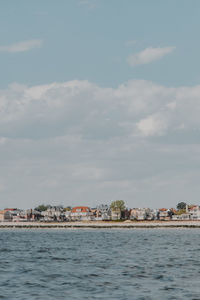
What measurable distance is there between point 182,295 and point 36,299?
8.40 metres

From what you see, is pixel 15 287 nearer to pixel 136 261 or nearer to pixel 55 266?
pixel 55 266

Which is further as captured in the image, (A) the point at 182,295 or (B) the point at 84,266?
(B) the point at 84,266

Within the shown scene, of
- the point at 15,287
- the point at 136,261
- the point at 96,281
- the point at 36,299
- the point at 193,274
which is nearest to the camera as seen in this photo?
the point at 36,299

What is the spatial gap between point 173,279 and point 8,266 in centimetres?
1776

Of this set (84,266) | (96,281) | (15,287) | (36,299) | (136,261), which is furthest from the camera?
(136,261)

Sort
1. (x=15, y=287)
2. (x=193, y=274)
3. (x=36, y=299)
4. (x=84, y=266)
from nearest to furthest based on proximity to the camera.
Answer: (x=36, y=299) < (x=15, y=287) < (x=193, y=274) < (x=84, y=266)

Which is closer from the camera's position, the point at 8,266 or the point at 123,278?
the point at 123,278

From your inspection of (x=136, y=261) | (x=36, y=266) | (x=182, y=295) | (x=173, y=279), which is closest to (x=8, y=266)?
(x=36, y=266)

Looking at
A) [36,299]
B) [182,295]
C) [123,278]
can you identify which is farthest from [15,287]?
[182,295]

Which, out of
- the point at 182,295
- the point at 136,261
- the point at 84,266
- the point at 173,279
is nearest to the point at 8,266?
the point at 84,266

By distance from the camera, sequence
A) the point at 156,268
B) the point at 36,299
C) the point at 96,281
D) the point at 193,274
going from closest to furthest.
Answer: the point at 36,299, the point at 96,281, the point at 193,274, the point at 156,268

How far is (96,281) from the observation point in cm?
3294

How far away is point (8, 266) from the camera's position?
143 ft

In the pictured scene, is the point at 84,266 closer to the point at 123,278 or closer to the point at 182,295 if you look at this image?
the point at 123,278
